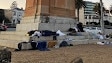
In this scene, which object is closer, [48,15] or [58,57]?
[58,57]

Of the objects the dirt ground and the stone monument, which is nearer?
the dirt ground

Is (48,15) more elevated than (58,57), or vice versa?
(48,15)

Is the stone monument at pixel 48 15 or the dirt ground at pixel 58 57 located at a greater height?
the stone monument at pixel 48 15

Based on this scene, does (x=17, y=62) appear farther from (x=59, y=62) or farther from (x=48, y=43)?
(x=48, y=43)

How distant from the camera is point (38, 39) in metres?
14.9

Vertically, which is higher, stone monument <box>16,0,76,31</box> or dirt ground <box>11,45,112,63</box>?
stone monument <box>16,0,76,31</box>

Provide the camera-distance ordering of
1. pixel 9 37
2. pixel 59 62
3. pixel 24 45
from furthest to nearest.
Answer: pixel 9 37
pixel 24 45
pixel 59 62

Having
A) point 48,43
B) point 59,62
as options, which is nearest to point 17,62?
point 59,62

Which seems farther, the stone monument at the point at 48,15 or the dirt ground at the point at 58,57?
the stone monument at the point at 48,15

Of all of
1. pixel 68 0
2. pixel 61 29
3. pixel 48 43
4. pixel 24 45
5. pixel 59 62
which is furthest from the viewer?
pixel 68 0

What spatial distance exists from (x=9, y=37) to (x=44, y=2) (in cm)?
356

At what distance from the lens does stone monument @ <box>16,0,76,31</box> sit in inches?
696

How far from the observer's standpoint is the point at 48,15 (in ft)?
58.9

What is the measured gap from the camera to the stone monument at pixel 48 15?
17.7 metres
